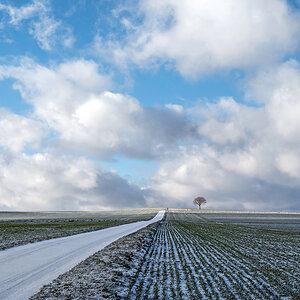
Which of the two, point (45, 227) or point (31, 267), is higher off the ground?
point (31, 267)

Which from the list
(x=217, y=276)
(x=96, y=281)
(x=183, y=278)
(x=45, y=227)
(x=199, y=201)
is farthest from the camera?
(x=199, y=201)

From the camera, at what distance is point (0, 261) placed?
18.2 m

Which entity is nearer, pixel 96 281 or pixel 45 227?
pixel 96 281

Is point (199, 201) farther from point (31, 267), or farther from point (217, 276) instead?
point (217, 276)

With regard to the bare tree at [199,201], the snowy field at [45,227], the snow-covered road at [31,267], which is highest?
the bare tree at [199,201]

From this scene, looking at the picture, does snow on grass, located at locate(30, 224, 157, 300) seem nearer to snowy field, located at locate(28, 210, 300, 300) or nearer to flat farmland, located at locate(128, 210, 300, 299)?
snowy field, located at locate(28, 210, 300, 300)

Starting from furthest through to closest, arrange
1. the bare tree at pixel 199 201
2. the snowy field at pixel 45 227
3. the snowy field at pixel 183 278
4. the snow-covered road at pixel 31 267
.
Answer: the bare tree at pixel 199 201 → the snowy field at pixel 45 227 → the snow-covered road at pixel 31 267 → the snowy field at pixel 183 278

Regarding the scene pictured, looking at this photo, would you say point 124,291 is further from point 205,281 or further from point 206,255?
point 206,255

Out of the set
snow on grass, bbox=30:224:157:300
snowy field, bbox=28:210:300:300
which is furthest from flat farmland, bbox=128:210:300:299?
snow on grass, bbox=30:224:157:300

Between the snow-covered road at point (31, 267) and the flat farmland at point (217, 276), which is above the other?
the snow-covered road at point (31, 267)

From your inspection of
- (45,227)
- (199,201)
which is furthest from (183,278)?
(199,201)

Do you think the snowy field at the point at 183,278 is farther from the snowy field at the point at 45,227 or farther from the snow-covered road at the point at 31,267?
the snowy field at the point at 45,227

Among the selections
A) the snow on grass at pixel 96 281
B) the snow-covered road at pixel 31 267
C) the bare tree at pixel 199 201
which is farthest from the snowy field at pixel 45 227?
the bare tree at pixel 199 201

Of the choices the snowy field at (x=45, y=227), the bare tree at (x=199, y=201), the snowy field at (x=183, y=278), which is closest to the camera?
the snowy field at (x=183, y=278)
